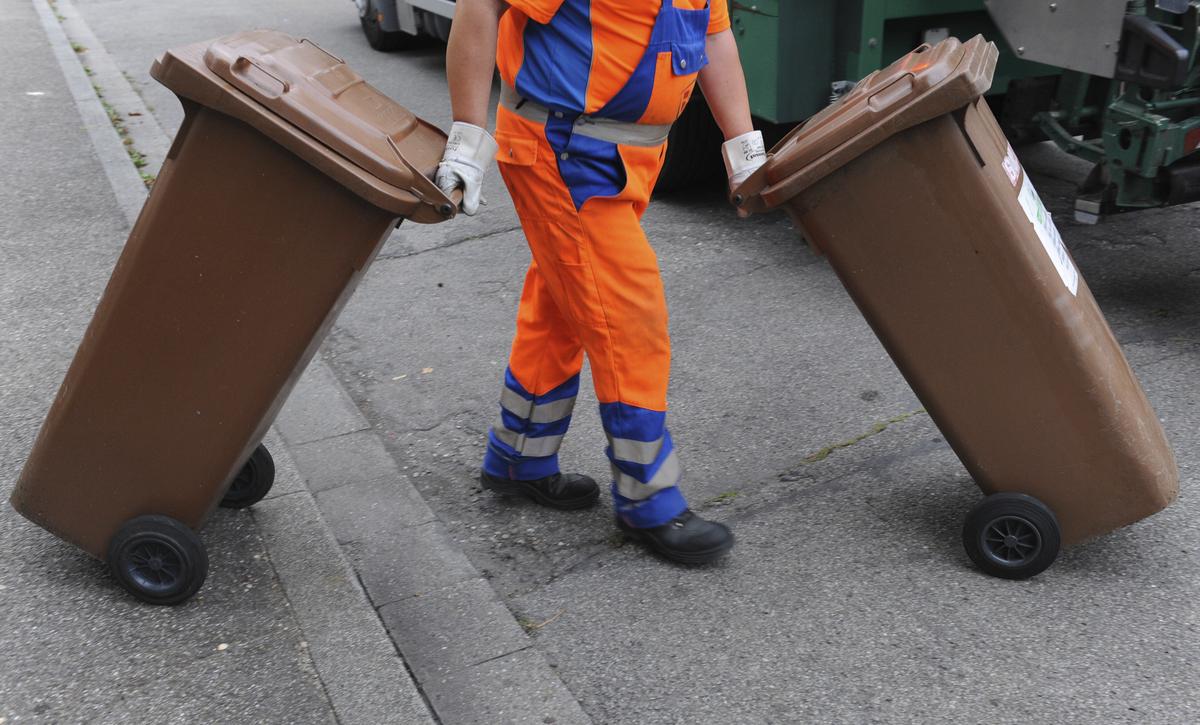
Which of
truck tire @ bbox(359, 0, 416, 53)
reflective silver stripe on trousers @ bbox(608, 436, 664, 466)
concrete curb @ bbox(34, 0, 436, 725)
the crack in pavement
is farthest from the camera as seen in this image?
truck tire @ bbox(359, 0, 416, 53)

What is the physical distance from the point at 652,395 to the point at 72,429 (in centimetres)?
128

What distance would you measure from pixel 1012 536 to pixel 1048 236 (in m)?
0.69

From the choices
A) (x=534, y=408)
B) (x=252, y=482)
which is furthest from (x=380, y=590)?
(x=534, y=408)

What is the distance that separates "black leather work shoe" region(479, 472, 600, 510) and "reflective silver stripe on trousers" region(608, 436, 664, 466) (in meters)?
0.37

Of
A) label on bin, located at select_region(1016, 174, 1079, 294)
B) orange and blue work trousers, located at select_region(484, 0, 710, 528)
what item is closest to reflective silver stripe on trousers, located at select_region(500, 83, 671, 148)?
orange and blue work trousers, located at select_region(484, 0, 710, 528)

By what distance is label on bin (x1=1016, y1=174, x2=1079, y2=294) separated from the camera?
2658 millimetres

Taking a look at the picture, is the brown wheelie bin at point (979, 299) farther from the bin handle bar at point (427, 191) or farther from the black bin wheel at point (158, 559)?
the black bin wheel at point (158, 559)

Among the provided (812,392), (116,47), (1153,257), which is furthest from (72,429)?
(116,47)

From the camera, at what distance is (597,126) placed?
8.75 ft

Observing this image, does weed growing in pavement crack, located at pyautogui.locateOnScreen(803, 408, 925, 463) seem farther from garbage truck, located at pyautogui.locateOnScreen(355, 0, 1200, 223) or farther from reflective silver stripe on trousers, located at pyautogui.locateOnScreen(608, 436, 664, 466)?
garbage truck, located at pyautogui.locateOnScreen(355, 0, 1200, 223)

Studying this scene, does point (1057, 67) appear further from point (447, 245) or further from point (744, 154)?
point (447, 245)

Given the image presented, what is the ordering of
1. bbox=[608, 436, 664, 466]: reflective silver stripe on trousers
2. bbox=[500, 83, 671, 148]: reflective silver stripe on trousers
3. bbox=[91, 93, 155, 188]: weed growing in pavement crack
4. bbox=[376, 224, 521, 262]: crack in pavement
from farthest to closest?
bbox=[91, 93, 155, 188]: weed growing in pavement crack
bbox=[376, 224, 521, 262]: crack in pavement
bbox=[608, 436, 664, 466]: reflective silver stripe on trousers
bbox=[500, 83, 671, 148]: reflective silver stripe on trousers

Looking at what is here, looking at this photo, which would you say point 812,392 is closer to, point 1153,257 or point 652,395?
point 652,395

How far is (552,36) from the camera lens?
262 cm
